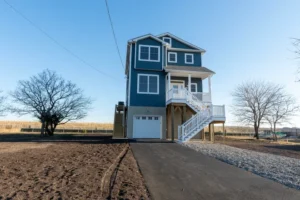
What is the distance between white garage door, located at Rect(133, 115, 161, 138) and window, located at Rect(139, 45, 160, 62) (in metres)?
5.12

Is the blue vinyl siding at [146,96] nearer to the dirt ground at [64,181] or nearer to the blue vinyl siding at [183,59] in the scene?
the blue vinyl siding at [183,59]

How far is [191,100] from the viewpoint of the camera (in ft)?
48.8

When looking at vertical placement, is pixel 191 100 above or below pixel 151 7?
below

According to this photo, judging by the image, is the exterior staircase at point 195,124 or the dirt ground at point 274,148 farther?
the exterior staircase at point 195,124

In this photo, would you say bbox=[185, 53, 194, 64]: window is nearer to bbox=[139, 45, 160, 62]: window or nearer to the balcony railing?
bbox=[139, 45, 160, 62]: window

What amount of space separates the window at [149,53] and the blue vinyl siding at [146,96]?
1.20 metres

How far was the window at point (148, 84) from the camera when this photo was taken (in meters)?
16.0

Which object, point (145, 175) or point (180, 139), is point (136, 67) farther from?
point (145, 175)

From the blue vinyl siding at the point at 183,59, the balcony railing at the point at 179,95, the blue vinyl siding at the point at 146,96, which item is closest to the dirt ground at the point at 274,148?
the balcony railing at the point at 179,95

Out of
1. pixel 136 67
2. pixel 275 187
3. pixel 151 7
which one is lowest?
pixel 275 187

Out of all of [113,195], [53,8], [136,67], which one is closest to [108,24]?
[53,8]

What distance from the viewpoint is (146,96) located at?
15961 mm

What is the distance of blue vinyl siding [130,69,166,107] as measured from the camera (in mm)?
15852

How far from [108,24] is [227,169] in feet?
31.5
